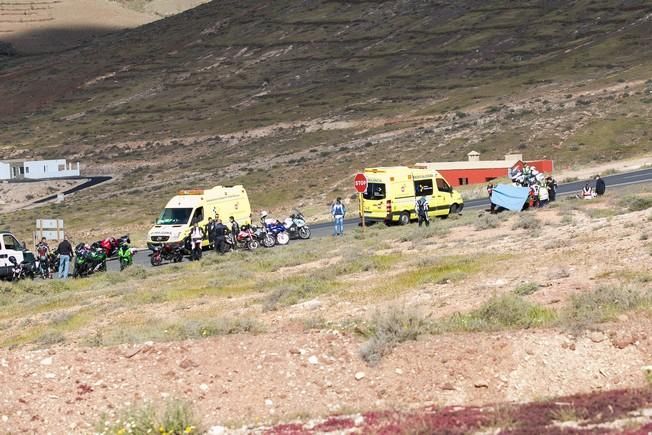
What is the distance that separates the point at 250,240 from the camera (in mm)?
37750

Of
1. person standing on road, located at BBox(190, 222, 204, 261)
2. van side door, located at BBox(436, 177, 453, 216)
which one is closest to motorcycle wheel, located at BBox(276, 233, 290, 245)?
person standing on road, located at BBox(190, 222, 204, 261)

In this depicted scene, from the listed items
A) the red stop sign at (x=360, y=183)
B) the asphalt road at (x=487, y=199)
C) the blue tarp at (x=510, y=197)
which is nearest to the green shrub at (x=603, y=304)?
the red stop sign at (x=360, y=183)

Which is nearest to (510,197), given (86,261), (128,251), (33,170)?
(128,251)

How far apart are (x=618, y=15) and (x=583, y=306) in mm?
139806

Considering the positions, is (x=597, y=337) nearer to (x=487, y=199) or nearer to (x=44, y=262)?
(x=44, y=262)

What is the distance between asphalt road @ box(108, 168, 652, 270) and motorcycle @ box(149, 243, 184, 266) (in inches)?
76.1

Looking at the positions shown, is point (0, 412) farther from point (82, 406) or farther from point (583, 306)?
point (583, 306)

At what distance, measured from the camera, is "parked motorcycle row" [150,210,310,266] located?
35.9 m

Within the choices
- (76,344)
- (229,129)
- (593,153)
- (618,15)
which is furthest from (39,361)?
(618,15)

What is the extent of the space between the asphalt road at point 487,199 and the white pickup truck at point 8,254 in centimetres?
375

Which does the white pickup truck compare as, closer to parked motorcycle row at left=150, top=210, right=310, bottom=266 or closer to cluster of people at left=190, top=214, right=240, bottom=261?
parked motorcycle row at left=150, top=210, right=310, bottom=266

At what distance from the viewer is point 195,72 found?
171000 millimetres

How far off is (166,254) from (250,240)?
3480mm

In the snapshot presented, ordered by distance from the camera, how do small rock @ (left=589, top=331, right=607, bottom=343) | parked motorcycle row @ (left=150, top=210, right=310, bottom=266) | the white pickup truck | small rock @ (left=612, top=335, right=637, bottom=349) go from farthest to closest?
parked motorcycle row @ (left=150, top=210, right=310, bottom=266)
the white pickup truck
small rock @ (left=589, top=331, right=607, bottom=343)
small rock @ (left=612, top=335, right=637, bottom=349)
